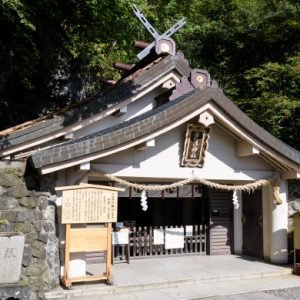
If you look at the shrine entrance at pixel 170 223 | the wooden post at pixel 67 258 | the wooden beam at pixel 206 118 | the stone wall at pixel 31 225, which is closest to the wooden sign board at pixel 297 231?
the shrine entrance at pixel 170 223

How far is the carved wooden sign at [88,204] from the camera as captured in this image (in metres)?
7.99

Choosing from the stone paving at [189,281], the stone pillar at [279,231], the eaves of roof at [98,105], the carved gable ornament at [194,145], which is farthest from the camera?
the stone pillar at [279,231]

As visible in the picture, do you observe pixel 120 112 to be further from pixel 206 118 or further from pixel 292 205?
pixel 292 205

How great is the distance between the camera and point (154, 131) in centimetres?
909

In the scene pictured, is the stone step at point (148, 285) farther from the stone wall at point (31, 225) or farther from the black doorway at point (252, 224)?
the black doorway at point (252, 224)

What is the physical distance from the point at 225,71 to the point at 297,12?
5.07 m

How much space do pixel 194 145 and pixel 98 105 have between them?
2908 millimetres

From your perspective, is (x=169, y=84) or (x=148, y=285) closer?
(x=148, y=285)

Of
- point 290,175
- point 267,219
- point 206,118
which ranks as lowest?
point 267,219

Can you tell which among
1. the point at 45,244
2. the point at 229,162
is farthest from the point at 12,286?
the point at 229,162

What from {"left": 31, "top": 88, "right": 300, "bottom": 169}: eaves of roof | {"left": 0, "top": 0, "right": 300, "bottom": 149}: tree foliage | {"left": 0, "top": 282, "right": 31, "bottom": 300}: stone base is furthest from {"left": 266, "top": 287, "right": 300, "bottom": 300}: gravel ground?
{"left": 0, "top": 0, "right": 300, "bottom": 149}: tree foliage

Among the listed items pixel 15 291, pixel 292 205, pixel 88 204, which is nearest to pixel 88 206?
pixel 88 204

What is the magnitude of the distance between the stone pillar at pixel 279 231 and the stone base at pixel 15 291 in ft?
23.5

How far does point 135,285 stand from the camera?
8.45 m
